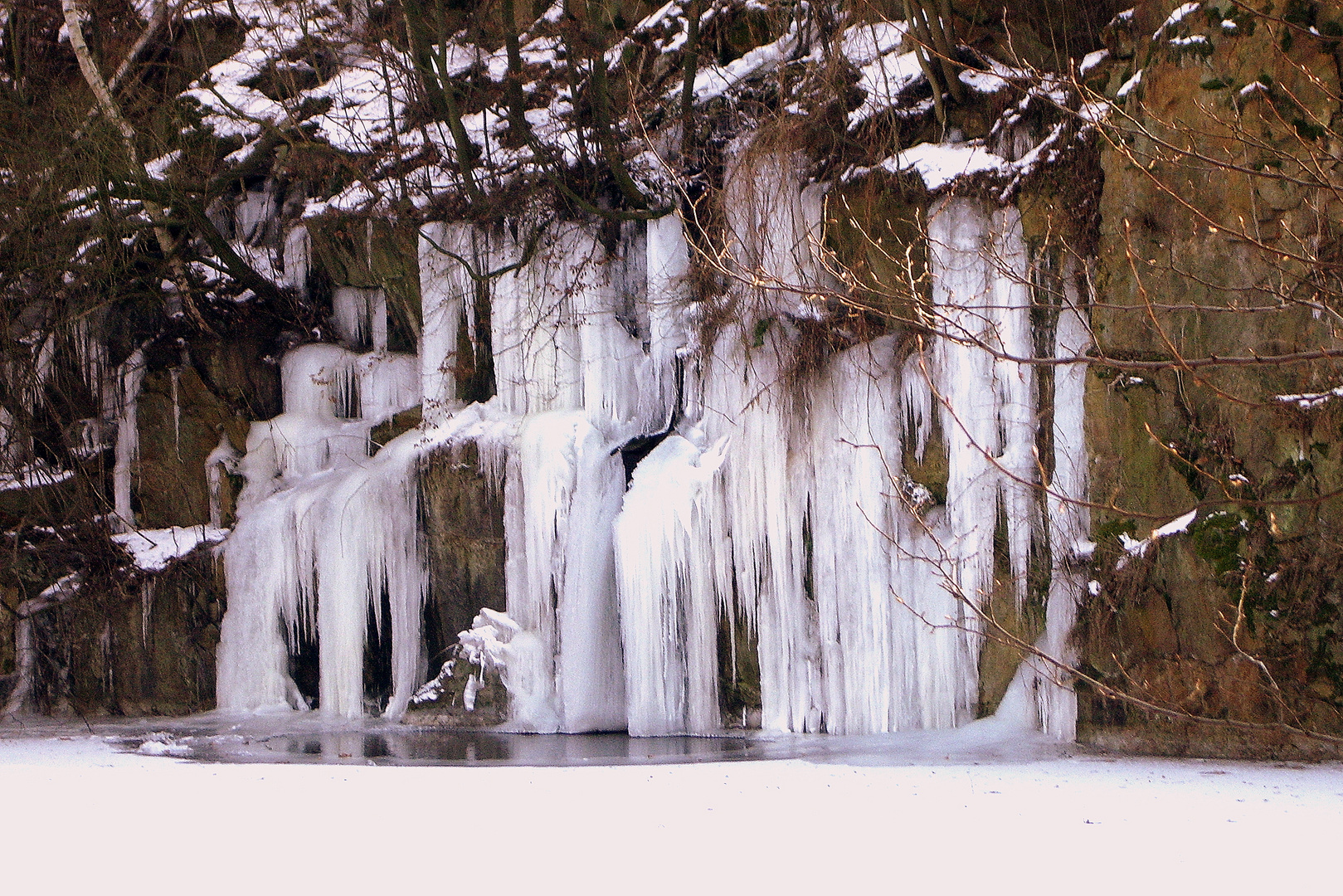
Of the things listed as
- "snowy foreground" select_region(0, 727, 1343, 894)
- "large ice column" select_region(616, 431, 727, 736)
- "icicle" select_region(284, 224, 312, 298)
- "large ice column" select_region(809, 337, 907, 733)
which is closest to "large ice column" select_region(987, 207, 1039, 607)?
"large ice column" select_region(809, 337, 907, 733)

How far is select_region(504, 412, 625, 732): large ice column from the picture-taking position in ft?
27.3

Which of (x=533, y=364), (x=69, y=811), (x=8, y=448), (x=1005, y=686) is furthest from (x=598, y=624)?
(x=8, y=448)

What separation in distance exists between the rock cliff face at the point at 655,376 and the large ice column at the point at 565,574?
1.2 inches

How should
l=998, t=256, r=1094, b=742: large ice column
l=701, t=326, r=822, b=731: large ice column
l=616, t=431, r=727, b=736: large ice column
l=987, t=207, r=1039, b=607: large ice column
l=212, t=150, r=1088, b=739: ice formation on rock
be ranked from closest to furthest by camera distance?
l=998, t=256, r=1094, b=742: large ice column
l=987, t=207, r=1039, b=607: large ice column
l=212, t=150, r=1088, b=739: ice formation on rock
l=701, t=326, r=822, b=731: large ice column
l=616, t=431, r=727, b=736: large ice column

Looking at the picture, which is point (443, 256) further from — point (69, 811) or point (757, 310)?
point (69, 811)

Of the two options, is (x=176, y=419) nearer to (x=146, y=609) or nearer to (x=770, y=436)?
(x=146, y=609)

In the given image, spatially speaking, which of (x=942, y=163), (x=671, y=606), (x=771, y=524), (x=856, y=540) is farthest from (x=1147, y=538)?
(x=671, y=606)

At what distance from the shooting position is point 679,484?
827cm

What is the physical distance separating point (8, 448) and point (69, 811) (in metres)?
6.34

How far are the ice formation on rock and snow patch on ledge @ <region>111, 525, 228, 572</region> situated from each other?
346mm

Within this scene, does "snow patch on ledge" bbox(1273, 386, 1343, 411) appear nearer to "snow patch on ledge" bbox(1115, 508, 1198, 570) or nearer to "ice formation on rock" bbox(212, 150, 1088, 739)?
"snow patch on ledge" bbox(1115, 508, 1198, 570)

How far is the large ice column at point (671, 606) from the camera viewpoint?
7898 mm

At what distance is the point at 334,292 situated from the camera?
1037 cm

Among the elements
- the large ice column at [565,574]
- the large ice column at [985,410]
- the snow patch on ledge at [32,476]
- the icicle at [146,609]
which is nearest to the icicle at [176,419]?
the snow patch on ledge at [32,476]
